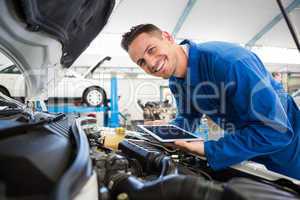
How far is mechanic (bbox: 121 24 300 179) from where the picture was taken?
86 centimetres

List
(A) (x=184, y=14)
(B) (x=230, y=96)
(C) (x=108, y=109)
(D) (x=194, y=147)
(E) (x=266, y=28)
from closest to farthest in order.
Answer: (D) (x=194, y=147), (B) (x=230, y=96), (C) (x=108, y=109), (A) (x=184, y=14), (E) (x=266, y=28)

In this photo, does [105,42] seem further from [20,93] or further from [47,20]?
[47,20]

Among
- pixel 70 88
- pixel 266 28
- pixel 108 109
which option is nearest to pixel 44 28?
pixel 108 109

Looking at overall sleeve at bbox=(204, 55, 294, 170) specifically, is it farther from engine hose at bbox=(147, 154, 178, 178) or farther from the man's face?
the man's face

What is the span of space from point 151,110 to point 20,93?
253cm

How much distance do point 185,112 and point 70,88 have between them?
10.2ft

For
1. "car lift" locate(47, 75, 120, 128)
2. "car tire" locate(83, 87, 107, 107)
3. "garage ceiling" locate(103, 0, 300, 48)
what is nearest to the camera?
"car lift" locate(47, 75, 120, 128)

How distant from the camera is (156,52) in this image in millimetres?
1145

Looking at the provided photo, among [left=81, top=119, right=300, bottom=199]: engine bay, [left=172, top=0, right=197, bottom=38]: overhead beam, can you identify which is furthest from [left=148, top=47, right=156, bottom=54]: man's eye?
[left=172, top=0, right=197, bottom=38]: overhead beam

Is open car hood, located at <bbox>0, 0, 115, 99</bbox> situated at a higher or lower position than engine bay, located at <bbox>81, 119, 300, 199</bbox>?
higher

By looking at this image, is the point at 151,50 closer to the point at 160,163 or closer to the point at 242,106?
the point at 242,106

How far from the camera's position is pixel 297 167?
1048mm

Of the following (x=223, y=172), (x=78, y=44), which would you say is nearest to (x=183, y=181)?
(x=223, y=172)

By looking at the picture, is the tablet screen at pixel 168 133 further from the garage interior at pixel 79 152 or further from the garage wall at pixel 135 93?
the garage wall at pixel 135 93
